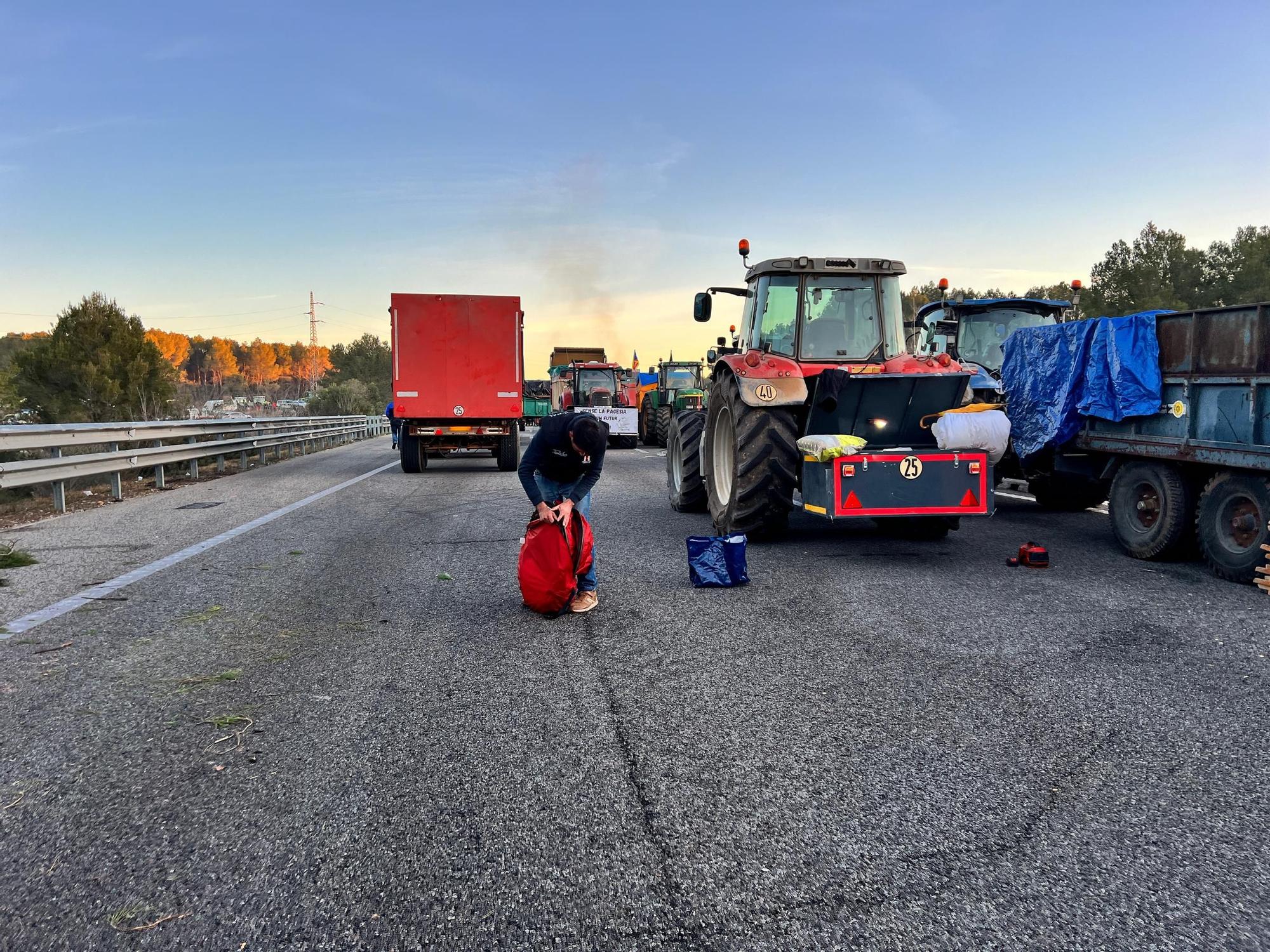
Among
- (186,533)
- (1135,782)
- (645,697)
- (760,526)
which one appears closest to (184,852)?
(645,697)

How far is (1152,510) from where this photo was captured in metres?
7.43

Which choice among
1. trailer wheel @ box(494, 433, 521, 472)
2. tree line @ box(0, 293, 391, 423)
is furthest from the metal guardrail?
tree line @ box(0, 293, 391, 423)

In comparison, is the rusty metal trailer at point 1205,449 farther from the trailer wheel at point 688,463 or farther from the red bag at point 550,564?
the red bag at point 550,564

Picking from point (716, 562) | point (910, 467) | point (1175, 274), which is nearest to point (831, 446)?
point (910, 467)

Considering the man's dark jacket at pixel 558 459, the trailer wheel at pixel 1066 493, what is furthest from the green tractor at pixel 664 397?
the man's dark jacket at pixel 558 459

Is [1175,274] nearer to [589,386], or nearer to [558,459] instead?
[589,386]

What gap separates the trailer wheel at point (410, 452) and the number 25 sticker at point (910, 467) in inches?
462

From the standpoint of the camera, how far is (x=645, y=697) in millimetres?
3992

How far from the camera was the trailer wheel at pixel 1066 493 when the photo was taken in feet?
32.6

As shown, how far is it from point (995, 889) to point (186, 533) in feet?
27.7

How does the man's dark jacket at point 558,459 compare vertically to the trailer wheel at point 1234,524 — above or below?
above

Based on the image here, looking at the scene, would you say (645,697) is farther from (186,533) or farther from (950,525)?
(186,533)

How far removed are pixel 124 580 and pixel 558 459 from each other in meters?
3.54

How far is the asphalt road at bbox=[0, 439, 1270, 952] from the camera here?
7.61 ft
